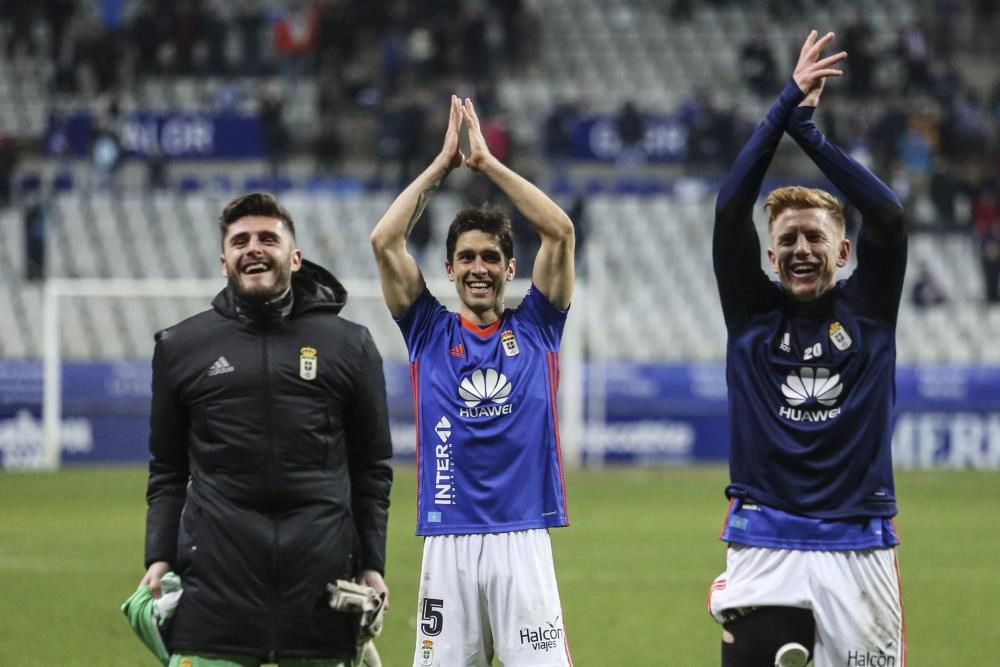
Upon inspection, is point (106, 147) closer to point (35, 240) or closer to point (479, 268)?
point (35, 240)

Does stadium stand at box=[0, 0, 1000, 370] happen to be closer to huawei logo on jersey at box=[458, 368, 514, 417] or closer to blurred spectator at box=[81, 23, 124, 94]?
blurred spectator at box=[81, 23, 124, 94]

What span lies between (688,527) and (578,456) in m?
6.40

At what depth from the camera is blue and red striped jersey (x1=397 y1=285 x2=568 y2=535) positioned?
5664mm

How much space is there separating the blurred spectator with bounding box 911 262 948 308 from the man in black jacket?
20.8m

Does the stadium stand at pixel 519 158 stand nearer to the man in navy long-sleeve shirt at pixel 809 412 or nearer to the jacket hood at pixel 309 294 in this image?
the jacket hood at pixel 309 294

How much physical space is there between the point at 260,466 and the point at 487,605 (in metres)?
1.11

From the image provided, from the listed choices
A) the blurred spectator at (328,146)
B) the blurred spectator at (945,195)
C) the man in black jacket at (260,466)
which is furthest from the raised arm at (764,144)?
the blurred spectator at (945,195)

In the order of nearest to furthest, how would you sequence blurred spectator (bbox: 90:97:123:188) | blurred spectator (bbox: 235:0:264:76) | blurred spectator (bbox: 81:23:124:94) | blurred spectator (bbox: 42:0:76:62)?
blurred spectator (bbox: 90:97:123:188) < blurred spectator (bbox: 81:23:124:94) < blurred spectator (bbox: 42:0:76:62) < blurred spectator (bbox: 235:0:264:76)

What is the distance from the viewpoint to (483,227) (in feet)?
19.1

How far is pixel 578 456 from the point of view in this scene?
869 inches

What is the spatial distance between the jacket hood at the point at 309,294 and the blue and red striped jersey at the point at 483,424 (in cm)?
62

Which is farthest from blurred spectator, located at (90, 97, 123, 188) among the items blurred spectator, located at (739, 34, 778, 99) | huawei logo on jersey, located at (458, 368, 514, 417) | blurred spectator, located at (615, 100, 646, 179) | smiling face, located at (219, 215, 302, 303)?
smiling face, located at (219, 215, 302, 303)

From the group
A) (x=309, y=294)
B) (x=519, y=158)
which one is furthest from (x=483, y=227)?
(x=519, y=158)

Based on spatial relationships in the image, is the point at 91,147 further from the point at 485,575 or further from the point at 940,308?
the point at 485,575
